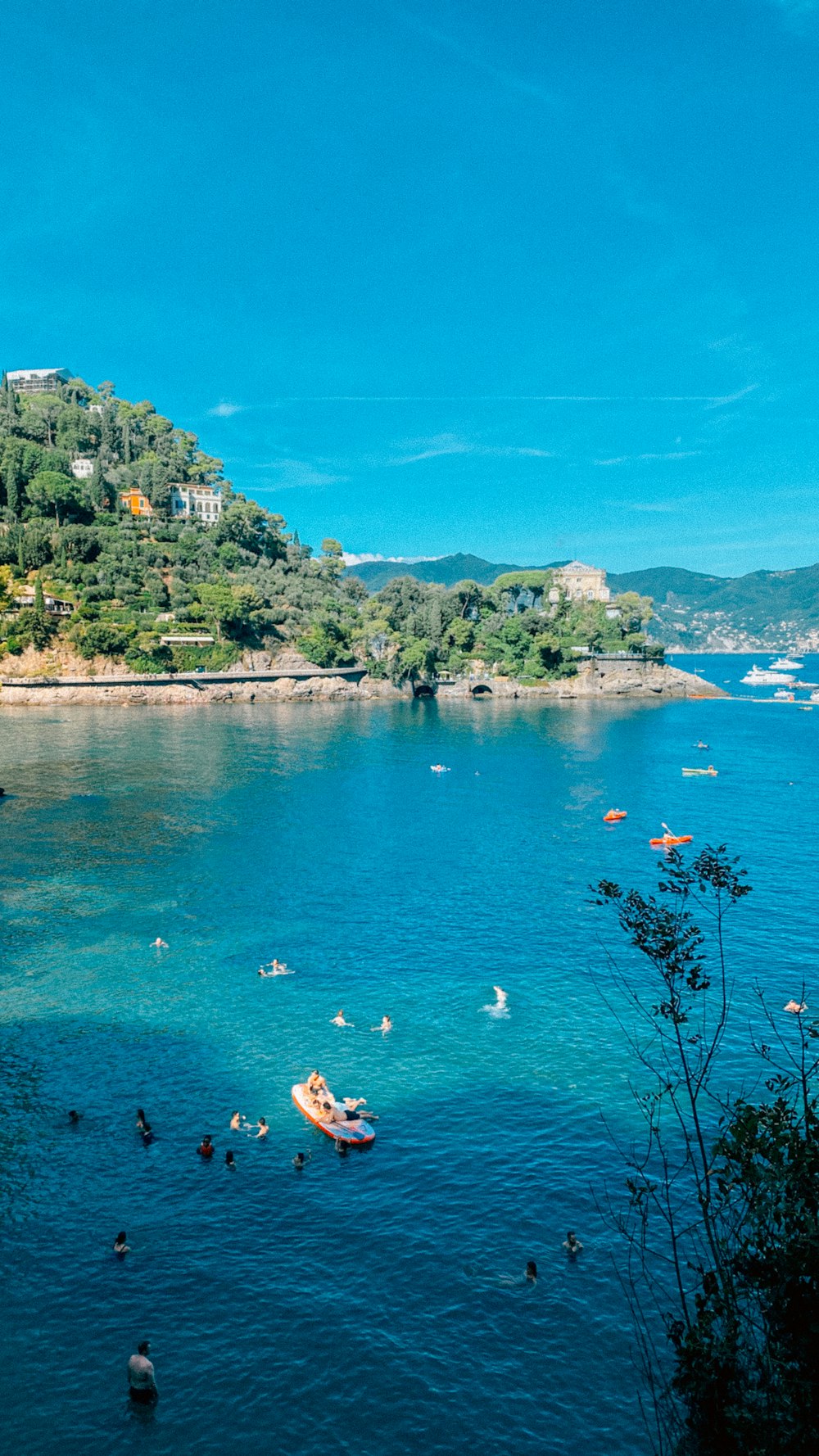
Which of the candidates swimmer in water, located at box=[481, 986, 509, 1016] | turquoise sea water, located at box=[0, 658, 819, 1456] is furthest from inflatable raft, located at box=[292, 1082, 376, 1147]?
swimmer in water, located at box=[481, 986, 509, 1016]

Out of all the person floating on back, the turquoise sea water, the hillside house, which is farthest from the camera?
the hillside house

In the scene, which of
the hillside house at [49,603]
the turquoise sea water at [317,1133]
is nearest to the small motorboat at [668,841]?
the turquoise sea water at [317,1133]

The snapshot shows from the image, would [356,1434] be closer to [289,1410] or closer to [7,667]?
[289,1410]

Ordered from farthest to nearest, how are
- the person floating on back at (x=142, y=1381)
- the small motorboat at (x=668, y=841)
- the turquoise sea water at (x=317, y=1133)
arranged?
the small motorboat at (x=668, y=841) < the turquoise sea water at (x=317, y=1133) < the person floating on back at (x=142, y=1381)

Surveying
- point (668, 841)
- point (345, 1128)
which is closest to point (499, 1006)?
point (345, 1128)

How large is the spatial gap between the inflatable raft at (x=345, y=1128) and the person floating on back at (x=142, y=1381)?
11.8 m

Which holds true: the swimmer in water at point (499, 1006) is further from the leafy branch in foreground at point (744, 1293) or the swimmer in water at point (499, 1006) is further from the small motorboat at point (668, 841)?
the small motorboat at point (668, 841)

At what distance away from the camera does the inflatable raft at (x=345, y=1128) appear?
111 ft

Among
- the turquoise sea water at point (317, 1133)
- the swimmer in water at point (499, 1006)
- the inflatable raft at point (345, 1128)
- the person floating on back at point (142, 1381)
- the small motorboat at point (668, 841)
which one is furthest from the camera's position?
the small motorboat at point (668, 841)

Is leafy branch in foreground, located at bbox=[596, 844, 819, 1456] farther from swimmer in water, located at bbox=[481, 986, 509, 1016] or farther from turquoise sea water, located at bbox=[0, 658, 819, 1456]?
swimmer in water, located at bbox=[481, 986, 509, 1016]

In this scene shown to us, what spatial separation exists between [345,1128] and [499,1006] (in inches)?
556

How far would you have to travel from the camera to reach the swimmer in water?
45500mm

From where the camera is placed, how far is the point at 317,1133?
34688 mm

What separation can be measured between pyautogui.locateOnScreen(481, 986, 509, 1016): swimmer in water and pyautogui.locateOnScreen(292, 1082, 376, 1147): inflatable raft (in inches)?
485
